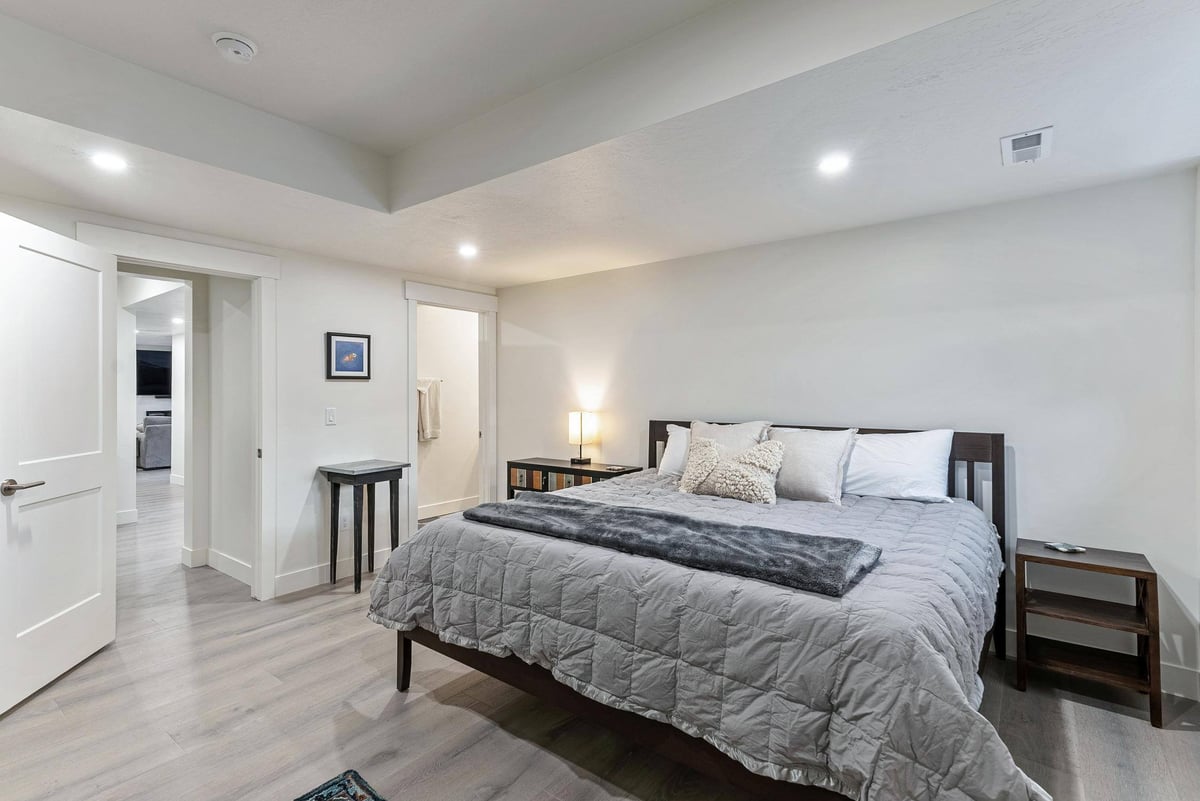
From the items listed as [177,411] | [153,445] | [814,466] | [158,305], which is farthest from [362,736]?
[153,445]

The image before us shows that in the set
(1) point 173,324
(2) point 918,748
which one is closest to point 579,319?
(2) point 918,748

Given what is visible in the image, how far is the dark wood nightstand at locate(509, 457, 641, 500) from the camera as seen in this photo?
416 centimetres

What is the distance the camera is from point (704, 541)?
6.45 feet

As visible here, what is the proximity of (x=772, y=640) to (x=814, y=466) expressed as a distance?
62.5 inches

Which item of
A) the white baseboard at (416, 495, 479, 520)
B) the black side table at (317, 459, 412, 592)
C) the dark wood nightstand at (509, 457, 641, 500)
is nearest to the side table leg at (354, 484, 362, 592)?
the black side table at (317, 459, 412, 592)

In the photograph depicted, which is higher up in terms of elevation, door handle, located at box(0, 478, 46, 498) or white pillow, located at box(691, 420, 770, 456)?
white pillow, located at box(691, 420, 770, 456)

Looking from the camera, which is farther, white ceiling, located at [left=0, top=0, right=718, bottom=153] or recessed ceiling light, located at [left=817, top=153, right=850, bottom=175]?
recessed ceiling light, located at [left=817, top=153, right=850, bottom=175]

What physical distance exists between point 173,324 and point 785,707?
9.38m

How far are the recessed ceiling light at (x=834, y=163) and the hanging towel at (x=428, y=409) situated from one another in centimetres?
427

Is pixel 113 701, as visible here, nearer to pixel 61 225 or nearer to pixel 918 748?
pixel 61 225

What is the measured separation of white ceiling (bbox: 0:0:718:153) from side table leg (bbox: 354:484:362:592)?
2267mm

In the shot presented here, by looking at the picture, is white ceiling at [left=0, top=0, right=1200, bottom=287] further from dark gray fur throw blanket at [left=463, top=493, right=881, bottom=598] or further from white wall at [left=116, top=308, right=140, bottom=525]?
white wall at [left=116, top=308, right=140, bottom=525]

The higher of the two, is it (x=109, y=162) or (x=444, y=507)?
(x=109, y=162)

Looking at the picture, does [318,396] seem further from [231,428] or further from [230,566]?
[230,566]
